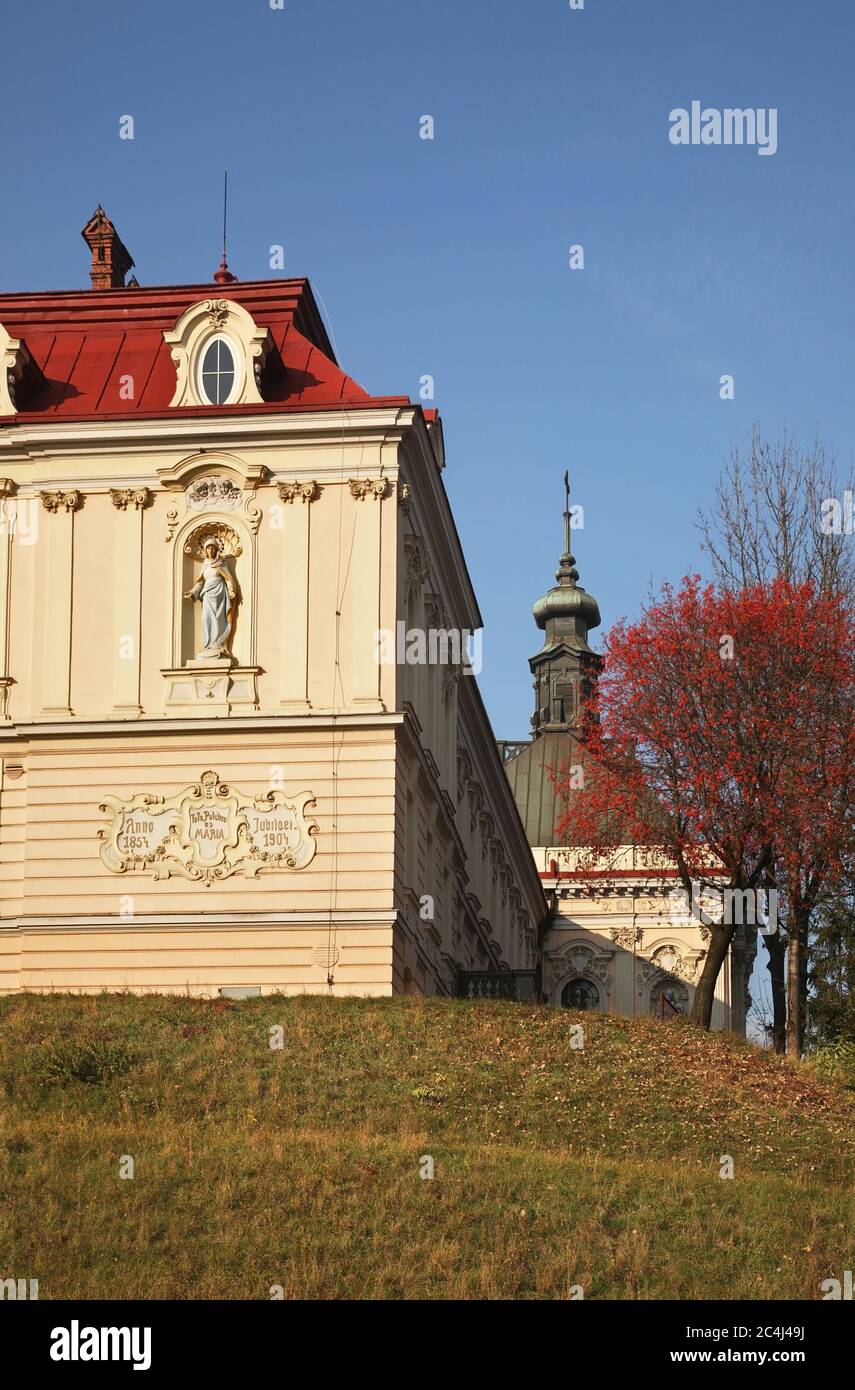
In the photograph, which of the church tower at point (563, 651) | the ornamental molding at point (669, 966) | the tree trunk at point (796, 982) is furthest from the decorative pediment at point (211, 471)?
the church tower at point (563, 651)

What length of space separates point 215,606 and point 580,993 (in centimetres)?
4249

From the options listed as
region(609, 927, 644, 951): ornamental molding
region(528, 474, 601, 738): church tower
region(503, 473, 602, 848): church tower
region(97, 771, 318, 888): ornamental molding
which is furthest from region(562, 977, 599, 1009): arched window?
region(97, 771, 318, 888): ornamental molding

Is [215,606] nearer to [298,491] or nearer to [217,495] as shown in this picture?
[217,495]

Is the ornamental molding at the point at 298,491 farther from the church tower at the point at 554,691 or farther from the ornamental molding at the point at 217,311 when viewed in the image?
the church tower at the point at 554,691

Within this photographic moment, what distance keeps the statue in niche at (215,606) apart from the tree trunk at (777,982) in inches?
499

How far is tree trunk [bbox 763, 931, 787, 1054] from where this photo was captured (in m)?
44.6

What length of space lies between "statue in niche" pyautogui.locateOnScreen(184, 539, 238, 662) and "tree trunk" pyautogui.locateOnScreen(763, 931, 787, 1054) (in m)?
12.7

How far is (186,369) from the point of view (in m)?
41.3

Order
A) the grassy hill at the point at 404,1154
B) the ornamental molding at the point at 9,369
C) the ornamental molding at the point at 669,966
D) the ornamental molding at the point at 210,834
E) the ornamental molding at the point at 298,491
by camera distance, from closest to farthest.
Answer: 1. the grassy hill at the point at 404,1154
2. the ornamental molding at the point at 210,834
3. the ornamental molding at the point at 298,491
4. the ornamental molding at the point at 9,369
5. the ornamental molding at the point at 669,966

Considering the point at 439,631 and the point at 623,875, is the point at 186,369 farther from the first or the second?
the point at 623,875

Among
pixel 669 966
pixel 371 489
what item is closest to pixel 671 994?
pixel 669 966

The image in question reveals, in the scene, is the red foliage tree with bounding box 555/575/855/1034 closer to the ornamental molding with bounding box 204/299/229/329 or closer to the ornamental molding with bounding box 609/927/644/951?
the ornamental molding with bounding box 204/299/229/329

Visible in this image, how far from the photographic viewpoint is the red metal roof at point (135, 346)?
41.5 metres
